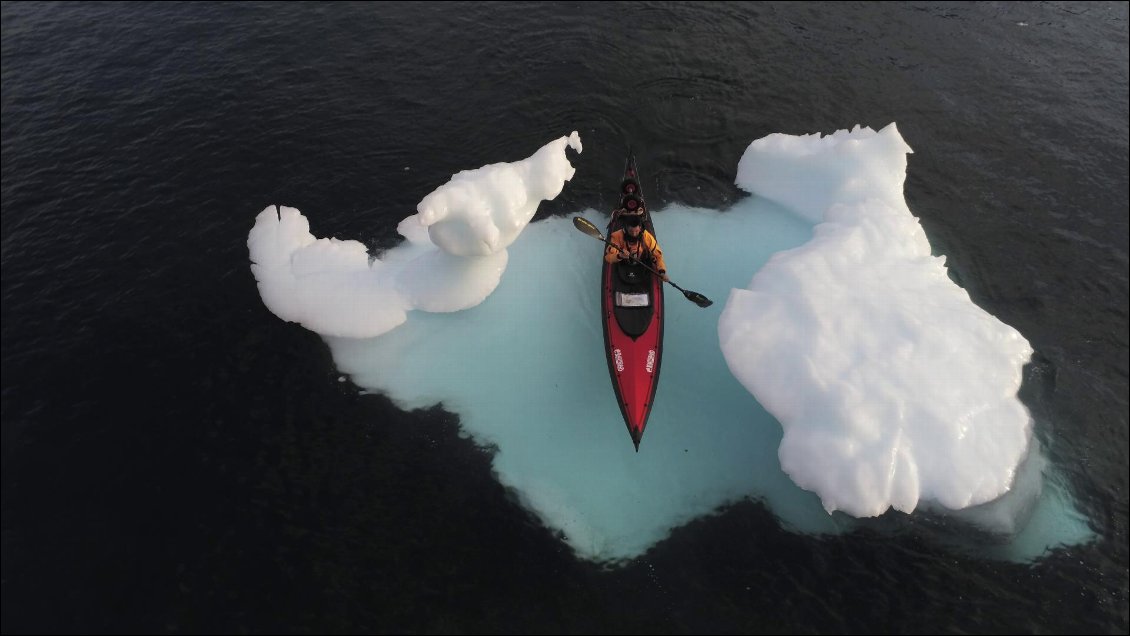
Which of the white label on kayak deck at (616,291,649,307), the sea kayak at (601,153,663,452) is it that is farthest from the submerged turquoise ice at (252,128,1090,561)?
the white label on kayak deck at (616,291,649,307)

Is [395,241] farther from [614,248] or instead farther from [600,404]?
[600,404]

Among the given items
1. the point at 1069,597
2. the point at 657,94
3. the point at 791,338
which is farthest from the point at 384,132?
the point at 1069,597

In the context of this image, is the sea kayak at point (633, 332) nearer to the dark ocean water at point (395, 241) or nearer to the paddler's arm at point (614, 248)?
the paddler's arm at point (614, 248)

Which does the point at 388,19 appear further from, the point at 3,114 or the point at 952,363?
the point at 952,363

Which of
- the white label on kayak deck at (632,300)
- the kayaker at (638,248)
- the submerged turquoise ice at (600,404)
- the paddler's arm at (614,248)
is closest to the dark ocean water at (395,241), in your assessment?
the submerged turquoise ice at (600,404)

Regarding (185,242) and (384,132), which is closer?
(185,242)
